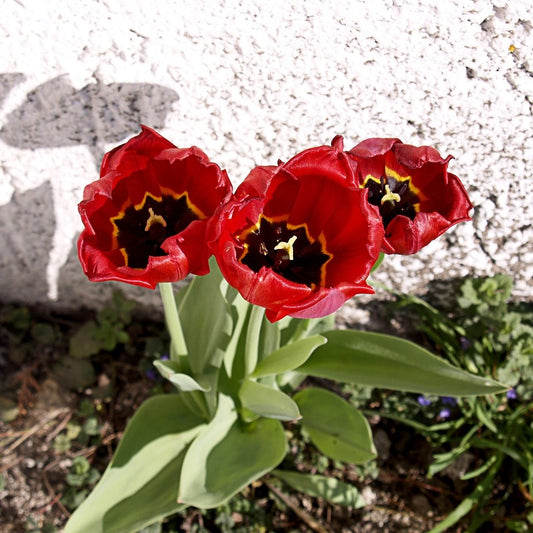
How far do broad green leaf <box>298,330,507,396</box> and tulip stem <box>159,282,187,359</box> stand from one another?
12.1 inches

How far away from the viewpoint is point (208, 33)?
1.29 metres

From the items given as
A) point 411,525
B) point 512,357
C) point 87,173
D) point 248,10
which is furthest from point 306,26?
point 411,525

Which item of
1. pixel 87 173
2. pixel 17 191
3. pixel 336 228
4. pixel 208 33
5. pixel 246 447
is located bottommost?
pixel 246 447

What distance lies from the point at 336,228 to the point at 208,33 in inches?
20.7

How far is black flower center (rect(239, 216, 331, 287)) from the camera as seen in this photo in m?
1.04

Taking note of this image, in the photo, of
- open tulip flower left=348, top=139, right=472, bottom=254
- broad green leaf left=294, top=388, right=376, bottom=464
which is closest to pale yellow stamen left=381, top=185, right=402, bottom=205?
open tulip flower left=348, top=139, right=472, bottom=254

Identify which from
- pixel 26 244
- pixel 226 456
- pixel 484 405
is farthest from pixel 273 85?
pixel 484 405

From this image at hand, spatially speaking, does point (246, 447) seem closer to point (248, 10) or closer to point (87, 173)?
point (87, 173)

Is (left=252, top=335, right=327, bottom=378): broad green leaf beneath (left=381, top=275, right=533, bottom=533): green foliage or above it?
above

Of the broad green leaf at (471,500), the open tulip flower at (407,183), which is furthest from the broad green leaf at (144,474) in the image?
the open tulip flower at (407,183)

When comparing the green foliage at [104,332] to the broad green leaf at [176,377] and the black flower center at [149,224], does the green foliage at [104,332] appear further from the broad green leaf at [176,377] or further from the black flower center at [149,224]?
the black flower center at [149,224]

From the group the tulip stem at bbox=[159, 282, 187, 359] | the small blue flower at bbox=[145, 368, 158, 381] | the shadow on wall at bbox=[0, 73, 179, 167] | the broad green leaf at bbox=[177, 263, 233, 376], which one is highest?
the shadow on wall at bbox=[0, 73, 179, 167]

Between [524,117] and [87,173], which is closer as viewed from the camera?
[524,117]

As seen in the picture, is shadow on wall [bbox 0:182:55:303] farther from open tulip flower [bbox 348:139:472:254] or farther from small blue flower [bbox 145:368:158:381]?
open tulip flower [bbox 348:139:472:254]
